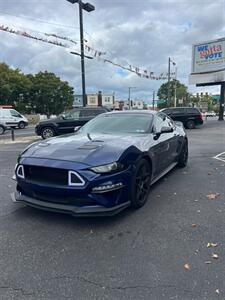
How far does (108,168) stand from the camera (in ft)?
11.8

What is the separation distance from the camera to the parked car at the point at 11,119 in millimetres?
24578

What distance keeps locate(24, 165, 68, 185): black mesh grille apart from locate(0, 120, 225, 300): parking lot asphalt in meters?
0.61

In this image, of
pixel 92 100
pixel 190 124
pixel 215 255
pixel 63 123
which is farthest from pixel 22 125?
pixel 92 100

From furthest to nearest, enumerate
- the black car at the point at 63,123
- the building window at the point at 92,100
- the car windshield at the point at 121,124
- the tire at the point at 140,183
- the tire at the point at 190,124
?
the building window at the point at 92,100, the tire at the point at 190,124, the black car at the point at 63,123, the car windshield at the point at 121,124, the tire at the point at 140,183

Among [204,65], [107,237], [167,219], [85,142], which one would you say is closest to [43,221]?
[107,237]

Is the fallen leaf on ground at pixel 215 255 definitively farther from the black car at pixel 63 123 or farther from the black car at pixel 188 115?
the black car at pixel 188 115

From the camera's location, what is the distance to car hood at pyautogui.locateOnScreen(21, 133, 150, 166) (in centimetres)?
366

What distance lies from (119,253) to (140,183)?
137 cm

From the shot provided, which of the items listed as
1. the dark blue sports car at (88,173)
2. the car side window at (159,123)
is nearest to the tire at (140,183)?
the dark blue sports car at (88,173)

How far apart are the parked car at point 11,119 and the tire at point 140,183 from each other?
869 inches

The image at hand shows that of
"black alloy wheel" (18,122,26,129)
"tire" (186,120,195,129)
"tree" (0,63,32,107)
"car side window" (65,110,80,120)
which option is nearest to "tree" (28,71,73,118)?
"tree" (0,63,32,107)

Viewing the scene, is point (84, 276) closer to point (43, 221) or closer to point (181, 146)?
point (43, 221)

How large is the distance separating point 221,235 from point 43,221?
2.30 m

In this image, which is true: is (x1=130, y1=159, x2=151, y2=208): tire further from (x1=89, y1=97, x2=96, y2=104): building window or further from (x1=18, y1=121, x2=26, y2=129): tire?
(x1=89, y1=97, x2=96, y2=104): building window
